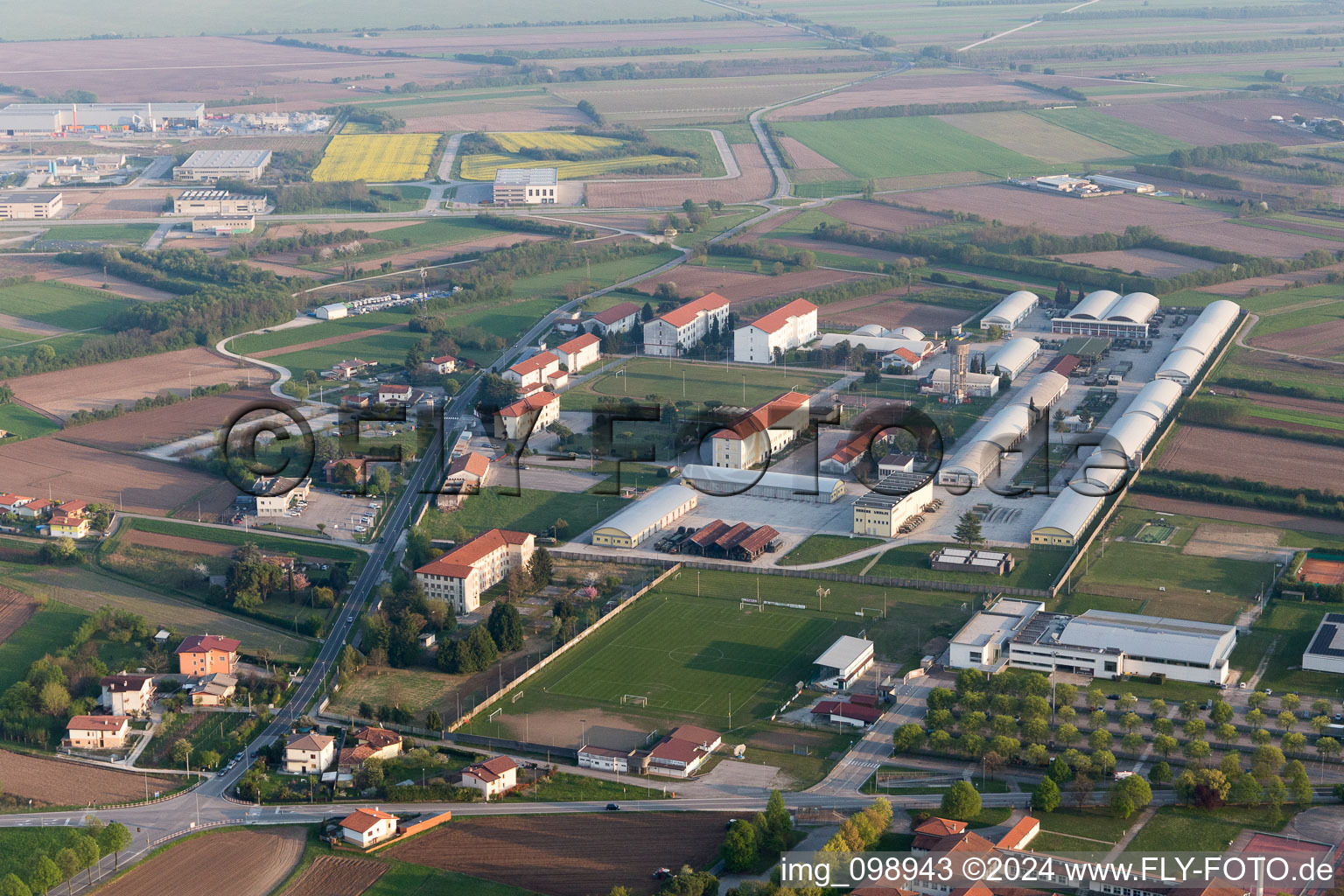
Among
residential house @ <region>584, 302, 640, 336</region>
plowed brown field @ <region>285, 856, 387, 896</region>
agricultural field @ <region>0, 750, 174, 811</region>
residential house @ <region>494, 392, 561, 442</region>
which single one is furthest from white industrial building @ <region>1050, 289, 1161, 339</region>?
plowed brown field @ <region>285, 856, 387, 896</region>

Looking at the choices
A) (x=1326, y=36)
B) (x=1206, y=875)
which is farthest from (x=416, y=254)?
(x=1326, y=36)

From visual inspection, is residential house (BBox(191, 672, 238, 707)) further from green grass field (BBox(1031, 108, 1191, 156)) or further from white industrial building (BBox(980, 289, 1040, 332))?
green grass field (BBox(1031, 108, 1191, 156))

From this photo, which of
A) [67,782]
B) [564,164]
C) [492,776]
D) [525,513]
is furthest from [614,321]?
[564,164]

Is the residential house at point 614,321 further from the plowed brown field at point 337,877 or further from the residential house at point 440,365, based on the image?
the plowed brown field at point 337,877

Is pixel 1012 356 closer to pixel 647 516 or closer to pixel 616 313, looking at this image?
pixel 616 313

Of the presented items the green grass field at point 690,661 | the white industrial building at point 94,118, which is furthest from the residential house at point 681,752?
the white industrial building at point 94,118

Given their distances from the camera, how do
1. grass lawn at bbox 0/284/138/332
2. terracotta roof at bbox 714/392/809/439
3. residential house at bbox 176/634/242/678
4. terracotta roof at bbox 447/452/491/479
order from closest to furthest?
residential house at bbox 176/634/242/678
terracotta roof at bbox 447/452/491/479
terracotta roof at bbox 714/392/809/439
grass lawn at bbox 0/284/138/332
